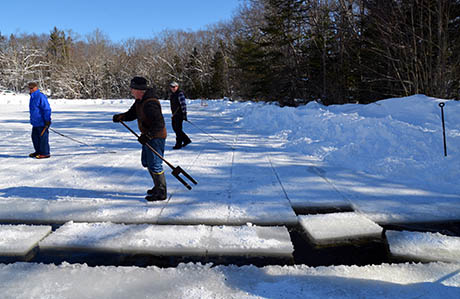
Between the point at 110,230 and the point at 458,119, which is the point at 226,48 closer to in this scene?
the point at 458,119

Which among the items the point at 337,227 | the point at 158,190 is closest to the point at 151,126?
the point at 158,190

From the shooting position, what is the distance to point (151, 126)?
4.04m

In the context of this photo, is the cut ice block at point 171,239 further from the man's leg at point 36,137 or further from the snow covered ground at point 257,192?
the man's leg at point 36,137

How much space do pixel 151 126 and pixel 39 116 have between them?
429cm

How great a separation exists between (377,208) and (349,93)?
59.4ft

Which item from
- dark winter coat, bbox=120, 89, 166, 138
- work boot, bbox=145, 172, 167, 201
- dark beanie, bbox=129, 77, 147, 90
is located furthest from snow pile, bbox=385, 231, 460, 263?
dark beanie, bbox=129, 77, 147, 90

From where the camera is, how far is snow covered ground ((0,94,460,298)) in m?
2.35

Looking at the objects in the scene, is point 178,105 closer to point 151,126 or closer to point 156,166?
point 151,126

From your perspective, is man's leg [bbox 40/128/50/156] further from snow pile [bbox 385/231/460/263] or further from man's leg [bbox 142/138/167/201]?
snow pile [bbox 385/231/460/263]

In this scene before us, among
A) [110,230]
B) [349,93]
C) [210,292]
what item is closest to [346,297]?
[210,292]

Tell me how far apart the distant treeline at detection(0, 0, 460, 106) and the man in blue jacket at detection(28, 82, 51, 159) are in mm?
11661

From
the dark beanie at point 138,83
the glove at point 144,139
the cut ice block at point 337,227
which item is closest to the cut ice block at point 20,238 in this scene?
the glove at point 144,139

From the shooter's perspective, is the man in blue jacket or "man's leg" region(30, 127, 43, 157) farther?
"man's leg" region(30, 127, 43, 157)

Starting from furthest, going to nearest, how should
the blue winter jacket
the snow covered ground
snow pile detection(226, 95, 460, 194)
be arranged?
the blue winter jacket → snow pile detection(226, 95, 460, 194) → the snow covered ground
